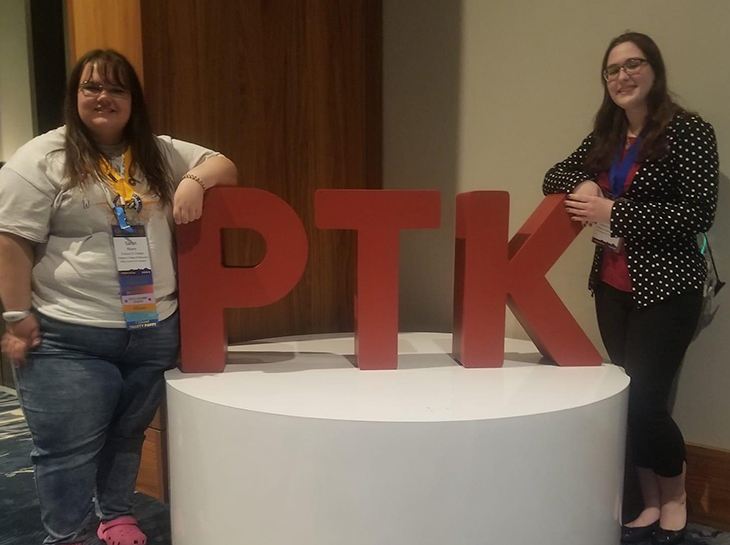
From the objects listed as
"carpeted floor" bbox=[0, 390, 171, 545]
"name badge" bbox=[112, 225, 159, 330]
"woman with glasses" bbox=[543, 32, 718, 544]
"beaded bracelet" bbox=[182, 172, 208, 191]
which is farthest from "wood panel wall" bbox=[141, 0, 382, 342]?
"woman with glasses" bbox=[543, 32, 718, 544]

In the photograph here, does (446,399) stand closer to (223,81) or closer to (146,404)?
(146,404)

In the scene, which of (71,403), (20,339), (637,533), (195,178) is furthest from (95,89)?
(637,533)

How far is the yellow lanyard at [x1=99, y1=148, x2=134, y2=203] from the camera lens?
1.45 meters

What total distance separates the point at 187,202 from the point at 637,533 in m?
1.42

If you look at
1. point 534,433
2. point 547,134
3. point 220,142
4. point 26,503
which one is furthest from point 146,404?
point 547,134

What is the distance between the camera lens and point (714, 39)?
5.70 ft

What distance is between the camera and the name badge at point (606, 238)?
64.4 inches

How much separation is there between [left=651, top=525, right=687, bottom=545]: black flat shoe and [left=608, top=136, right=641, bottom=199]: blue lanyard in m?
0.88

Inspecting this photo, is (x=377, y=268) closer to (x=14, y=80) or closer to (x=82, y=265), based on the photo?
(x=82, y=265)

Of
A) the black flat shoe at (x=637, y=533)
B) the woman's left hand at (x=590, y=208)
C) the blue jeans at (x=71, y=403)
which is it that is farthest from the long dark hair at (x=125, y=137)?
the black flat shoe at (x=637, y=533)

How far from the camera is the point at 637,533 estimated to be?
1710mm

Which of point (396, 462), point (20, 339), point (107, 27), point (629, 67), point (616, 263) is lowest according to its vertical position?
point (396, 462)

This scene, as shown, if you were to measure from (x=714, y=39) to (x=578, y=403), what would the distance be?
3.62ft

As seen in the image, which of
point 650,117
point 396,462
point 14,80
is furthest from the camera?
point 14,80
